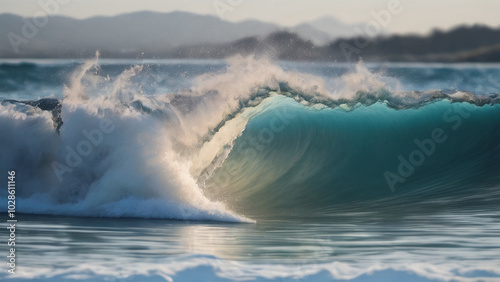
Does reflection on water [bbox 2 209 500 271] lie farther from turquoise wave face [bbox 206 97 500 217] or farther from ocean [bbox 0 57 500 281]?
turquoise wave face [bbox 206 97 500 217]

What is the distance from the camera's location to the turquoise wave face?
1179cm

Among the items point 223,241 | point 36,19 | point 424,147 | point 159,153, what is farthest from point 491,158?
point 36,19

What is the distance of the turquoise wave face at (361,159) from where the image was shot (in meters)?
11.8

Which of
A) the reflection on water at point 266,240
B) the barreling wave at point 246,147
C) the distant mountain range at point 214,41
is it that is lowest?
the reflection on water at point 266,240

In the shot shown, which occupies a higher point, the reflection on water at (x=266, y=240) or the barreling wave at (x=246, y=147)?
the barreling wave at (x=246, y=147)

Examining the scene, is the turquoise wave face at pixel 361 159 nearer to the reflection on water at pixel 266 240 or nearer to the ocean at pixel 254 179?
the ocean at pixel 254 179

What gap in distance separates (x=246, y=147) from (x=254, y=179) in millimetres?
1197

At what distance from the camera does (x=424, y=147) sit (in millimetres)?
14227

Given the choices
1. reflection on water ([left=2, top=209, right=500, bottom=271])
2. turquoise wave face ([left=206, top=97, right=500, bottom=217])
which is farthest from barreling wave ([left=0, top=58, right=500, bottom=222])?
reflection on water ([left=2, top=209, right=500, bottom=271])

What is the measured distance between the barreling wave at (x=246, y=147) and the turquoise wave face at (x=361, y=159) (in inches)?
1.0

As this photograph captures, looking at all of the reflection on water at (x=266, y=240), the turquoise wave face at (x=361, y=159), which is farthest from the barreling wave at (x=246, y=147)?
the reflection on water at (x=266, y=240)

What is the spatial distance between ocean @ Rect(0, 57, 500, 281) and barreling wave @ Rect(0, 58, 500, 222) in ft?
0.09

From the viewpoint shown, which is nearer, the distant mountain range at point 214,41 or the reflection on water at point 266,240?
the reflection on water at point 266,240

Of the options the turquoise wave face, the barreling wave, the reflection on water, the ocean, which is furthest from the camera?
the turquoise wave face
